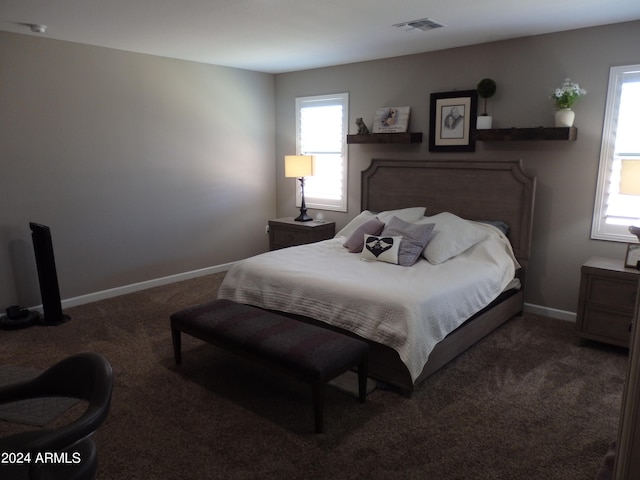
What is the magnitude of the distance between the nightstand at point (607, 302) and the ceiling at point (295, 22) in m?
1.80

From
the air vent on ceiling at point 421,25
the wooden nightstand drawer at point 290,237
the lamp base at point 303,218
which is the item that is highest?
the air vent on ceiling at point 421,25

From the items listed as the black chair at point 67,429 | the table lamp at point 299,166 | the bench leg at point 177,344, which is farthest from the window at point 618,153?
the black chair at point 67,429

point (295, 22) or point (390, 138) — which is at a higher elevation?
point (295, 22)

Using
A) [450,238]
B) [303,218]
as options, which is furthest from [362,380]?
[303,218]

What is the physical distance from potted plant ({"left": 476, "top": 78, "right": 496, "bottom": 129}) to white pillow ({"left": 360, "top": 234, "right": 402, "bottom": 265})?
136cm

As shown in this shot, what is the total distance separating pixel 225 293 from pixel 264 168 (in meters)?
2.77

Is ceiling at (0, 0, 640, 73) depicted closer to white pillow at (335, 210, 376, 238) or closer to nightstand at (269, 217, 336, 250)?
white pillow at (335, 210, 376, 238)

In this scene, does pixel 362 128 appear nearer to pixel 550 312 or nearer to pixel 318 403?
pixel 550 312

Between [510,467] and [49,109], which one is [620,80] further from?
[49,109]

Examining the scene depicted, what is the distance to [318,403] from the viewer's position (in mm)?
2414

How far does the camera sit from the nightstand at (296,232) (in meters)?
5.16

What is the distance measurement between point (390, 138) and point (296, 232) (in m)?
1.46

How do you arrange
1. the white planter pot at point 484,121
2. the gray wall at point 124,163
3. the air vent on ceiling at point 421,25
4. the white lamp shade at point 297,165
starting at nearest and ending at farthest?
the air vent on ceiling at point 421,25 → the gray wall at point 124,163 → the white planter pot at point 484,121 → the white lamp shade at point 297,165

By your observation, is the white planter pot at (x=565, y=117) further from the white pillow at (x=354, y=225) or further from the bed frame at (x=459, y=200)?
the white pillow at (x=354, y=225)
